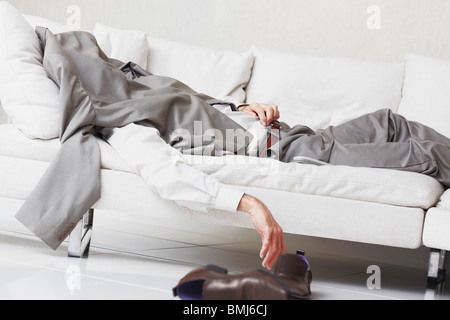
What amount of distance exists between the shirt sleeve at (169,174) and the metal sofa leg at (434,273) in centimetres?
63

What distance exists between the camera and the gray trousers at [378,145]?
196 cm

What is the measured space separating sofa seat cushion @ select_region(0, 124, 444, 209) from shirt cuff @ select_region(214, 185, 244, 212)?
0.13 m

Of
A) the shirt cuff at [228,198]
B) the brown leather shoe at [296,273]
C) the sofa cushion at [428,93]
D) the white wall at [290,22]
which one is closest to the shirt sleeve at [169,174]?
the shirt cuff at [228,198]

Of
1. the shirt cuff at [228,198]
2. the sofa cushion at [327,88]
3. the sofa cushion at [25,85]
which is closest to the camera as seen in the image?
the shirt cuff at [228,198]

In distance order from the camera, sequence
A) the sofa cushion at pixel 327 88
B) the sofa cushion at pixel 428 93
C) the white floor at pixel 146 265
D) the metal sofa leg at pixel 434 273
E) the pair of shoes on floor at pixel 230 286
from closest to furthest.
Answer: the pair of shoes on floor at pixel 230 286, the white floor at pixel 146 265, the metal sofa leg at pixel 434 273, the sofa cushion at pixel 428 93, the sofa cushion at pixel 327 88

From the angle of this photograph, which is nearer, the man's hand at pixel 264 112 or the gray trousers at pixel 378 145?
the gray trousers at pixel 378 145

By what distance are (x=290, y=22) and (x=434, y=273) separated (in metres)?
1.73

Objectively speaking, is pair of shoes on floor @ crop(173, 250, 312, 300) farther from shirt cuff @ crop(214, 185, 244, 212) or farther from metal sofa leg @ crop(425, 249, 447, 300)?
metal sofa leg @ crop(425, 249, 447, 300)

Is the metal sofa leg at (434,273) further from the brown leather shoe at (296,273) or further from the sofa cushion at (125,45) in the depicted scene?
the sofa cushion at (125,45)

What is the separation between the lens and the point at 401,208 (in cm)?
184

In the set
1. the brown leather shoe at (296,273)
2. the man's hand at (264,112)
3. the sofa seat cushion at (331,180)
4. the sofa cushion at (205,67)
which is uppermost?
→ the sofa cushion at (205,67)

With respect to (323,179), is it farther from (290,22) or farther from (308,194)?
(290,22)
